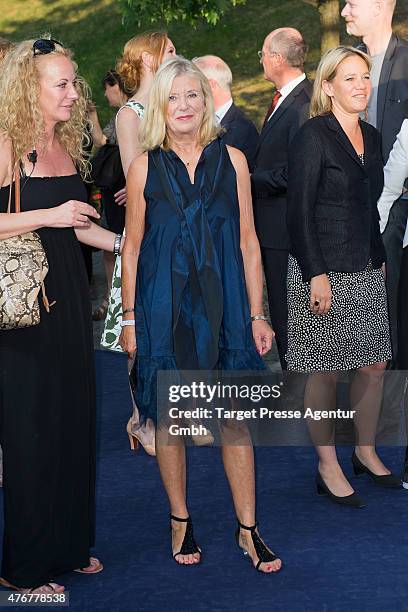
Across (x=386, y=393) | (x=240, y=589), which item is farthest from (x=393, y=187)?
(x=240, y=589)

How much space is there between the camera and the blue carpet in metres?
4.39

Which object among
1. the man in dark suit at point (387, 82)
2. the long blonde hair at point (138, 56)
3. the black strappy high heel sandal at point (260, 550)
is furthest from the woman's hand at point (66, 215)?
the man in dark suit at point (387, 82)

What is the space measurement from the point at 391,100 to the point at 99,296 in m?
5.16

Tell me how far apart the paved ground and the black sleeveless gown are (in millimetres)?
3839

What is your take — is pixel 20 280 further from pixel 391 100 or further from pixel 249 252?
pixel 391 100

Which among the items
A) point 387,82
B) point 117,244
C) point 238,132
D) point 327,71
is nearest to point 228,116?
point 238,132

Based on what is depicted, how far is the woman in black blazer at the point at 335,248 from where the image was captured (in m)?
5.29

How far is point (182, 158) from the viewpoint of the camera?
4648mm

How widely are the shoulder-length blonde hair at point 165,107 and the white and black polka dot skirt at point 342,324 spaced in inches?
Result: 42.9

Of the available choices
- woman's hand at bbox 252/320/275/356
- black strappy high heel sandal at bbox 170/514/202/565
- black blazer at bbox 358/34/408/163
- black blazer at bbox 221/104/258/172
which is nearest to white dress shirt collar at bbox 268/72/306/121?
black blazer at bbox 221/104/258/172

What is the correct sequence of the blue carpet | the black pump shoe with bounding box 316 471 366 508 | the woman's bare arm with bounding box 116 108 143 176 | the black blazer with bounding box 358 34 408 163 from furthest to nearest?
the black blazer with bounding box 358 34 408 163, the woman's bare arm with bounding box 116 108 143 176, the black pump shoe with bounding box 316 471 366 508, the blue carpet

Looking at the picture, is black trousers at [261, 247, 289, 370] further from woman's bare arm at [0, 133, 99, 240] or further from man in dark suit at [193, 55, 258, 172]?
woman's bare arm at [0, 133, 99, 240]

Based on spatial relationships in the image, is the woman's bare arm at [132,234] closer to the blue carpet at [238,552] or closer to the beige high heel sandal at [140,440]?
the blue carpet at [238,552]

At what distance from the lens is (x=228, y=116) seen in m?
7.02
